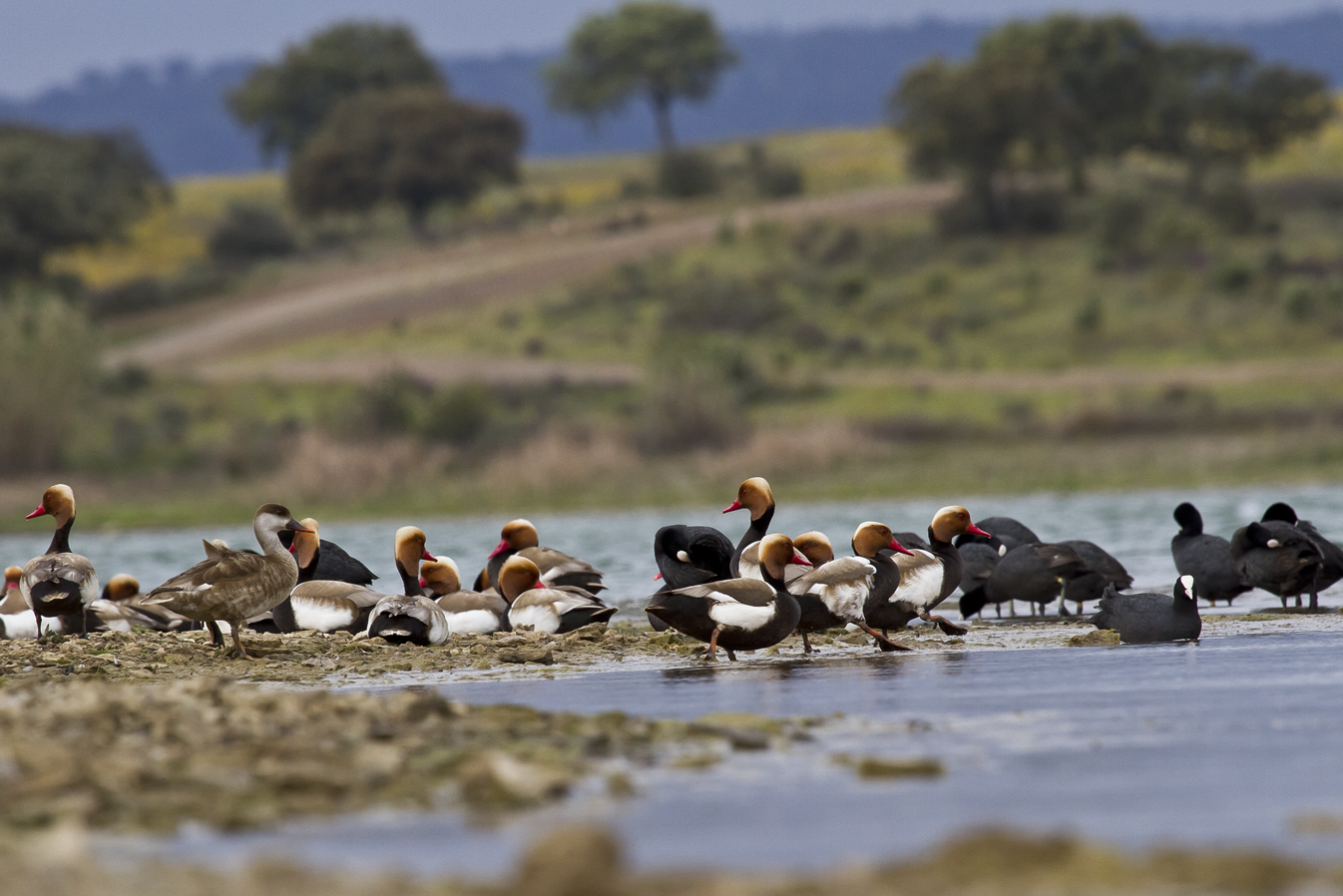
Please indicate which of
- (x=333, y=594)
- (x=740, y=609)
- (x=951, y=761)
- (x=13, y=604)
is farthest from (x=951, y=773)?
(x=13, y=604)

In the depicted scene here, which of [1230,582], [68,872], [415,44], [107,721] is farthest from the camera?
[415,44]

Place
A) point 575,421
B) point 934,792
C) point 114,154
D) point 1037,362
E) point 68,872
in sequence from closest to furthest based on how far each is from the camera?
point 68,872 < point 934,792 < point 575,421 < point 1037,362 < point 114,154

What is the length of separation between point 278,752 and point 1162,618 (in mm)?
7633

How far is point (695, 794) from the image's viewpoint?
7.73 metres

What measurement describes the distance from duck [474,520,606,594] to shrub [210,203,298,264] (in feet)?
263

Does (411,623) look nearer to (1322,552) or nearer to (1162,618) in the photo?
(1162,618)

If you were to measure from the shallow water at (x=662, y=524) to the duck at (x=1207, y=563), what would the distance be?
10.2ft

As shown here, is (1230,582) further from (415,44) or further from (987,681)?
(415,44)

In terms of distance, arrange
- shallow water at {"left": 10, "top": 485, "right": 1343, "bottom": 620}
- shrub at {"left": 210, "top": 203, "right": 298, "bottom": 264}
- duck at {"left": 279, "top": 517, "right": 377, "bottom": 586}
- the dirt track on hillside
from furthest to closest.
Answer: shrub at {"left": 210, "top": 203, "right": 298, "bottom": 264}
the dirt track on hillside
shallow water at {"left": 10, "top": 485, "right": 1343, "bottom": 620}
duck at {"left": 279, "top": 517, "right": 377, "bottom": 586}

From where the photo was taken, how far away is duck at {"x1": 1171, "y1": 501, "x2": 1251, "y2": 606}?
1680cm

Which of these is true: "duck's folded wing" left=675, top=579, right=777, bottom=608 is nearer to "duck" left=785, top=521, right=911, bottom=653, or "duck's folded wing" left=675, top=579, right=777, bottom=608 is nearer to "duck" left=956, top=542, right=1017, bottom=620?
"duck" left=785, top=521, right=911, bottom=653

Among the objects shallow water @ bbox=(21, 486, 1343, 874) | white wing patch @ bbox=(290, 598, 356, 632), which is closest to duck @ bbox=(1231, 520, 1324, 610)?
shallow water @ bbox=(21, 486, 1343, 874)

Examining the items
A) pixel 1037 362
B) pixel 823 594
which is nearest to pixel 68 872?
pixel 823 594

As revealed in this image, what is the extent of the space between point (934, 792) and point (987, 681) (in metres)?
3.96
